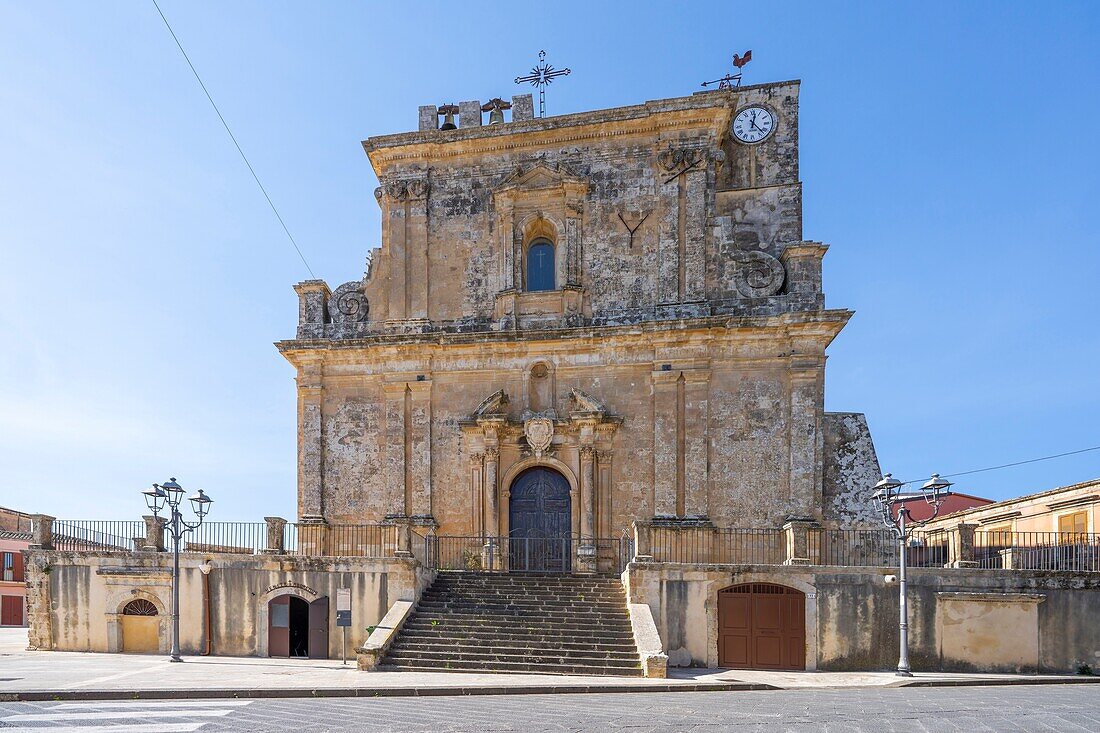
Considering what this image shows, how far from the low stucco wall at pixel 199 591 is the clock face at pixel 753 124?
16329mm

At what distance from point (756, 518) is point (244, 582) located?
1277 cm

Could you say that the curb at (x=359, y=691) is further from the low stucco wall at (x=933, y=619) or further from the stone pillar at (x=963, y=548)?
the stone pillar at (x=963, y=548)

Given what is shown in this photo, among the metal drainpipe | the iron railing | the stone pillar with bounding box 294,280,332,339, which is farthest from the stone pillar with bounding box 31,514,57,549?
the iron railing

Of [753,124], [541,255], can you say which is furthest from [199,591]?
[753,124]

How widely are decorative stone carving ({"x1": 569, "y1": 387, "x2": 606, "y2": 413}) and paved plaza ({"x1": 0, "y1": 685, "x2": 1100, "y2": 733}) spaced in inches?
361

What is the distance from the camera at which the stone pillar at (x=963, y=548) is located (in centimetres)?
1670

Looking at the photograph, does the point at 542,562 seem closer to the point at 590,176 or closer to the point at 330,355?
the point at 330,355

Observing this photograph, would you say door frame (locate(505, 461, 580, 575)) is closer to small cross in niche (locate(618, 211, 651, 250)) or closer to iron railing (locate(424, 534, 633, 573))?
iron railing (locate(424, 534, 633, 573))

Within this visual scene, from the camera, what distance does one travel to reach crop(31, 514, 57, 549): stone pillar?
64.1ft

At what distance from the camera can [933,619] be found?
16.1 metres

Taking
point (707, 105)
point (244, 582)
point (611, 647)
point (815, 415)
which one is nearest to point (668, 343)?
point (815, 415)

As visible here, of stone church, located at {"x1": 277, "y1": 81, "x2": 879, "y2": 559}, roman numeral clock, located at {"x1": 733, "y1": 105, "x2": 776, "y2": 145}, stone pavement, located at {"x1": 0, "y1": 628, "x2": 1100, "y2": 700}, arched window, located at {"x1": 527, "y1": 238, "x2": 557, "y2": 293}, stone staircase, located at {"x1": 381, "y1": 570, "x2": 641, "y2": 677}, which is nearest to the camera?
stone pavement, located at {"x1": 0, "y1": 628, "x2": 1100, "y2": 700}

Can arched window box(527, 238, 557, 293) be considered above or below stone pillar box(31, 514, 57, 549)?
above

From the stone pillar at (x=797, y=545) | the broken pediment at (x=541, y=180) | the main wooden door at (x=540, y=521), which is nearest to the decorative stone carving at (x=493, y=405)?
the main wooden door at (x=540, y=521)
